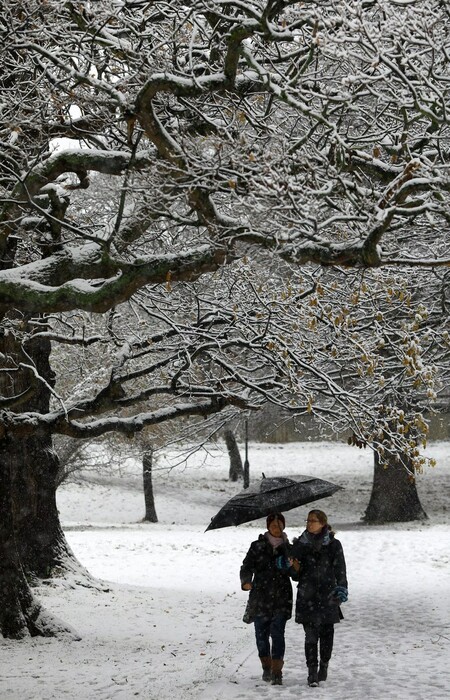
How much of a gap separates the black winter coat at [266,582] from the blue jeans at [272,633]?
0.16 feet

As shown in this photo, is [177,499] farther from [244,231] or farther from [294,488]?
[244,231]

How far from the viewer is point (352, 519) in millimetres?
27453

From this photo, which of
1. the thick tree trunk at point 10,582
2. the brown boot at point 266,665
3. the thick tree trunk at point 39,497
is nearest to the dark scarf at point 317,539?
the brown boot at point 266,665

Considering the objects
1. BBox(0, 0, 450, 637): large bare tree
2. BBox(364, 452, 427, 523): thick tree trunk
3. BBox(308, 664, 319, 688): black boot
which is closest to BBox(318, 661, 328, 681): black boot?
BBox(308, 664, 319, 688): black boot

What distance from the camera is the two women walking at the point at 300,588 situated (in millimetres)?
8227

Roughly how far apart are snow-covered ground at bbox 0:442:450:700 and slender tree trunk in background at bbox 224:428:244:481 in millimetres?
10591

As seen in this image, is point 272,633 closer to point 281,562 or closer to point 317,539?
point 281,562

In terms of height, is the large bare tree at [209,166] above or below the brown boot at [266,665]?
above

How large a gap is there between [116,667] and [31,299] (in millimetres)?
4320

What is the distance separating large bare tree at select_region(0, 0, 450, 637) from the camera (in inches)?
266

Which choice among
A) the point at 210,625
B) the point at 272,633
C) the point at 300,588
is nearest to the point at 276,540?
the point at 300,588

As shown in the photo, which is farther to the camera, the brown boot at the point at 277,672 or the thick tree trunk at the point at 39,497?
the thick tree trunk at the point at 39,497

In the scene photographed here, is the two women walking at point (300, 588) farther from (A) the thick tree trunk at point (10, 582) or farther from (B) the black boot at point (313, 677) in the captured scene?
(A) the thick tree trunk at point (10, 582)

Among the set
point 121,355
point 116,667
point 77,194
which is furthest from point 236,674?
point 77,194
